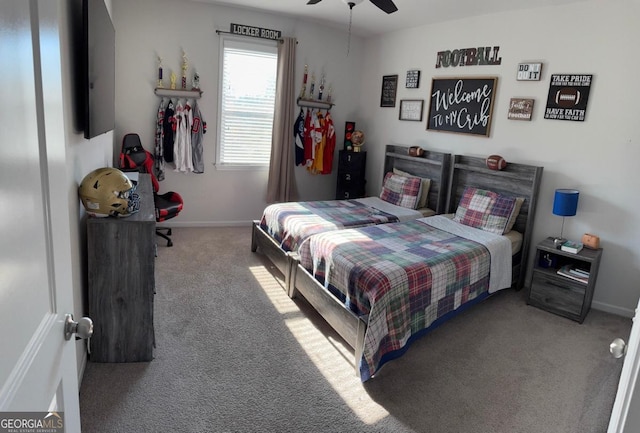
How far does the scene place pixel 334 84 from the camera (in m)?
5.80

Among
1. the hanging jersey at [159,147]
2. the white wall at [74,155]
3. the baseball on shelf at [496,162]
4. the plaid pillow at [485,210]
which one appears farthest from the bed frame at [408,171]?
the white wall at [74,155]

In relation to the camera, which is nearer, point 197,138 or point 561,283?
point 561,283

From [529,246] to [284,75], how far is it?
3517 mm

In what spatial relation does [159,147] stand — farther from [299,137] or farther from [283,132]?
[299,137]

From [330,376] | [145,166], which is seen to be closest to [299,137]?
[145,166]

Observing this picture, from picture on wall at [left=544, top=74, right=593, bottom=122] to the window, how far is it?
324cm

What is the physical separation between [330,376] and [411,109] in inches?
146

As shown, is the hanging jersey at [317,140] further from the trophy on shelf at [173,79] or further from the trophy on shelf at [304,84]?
the trophy on shelf at [173,79]

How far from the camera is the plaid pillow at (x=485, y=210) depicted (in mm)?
3891

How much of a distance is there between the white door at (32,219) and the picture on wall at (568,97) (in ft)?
13.0

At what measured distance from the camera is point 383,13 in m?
4.56

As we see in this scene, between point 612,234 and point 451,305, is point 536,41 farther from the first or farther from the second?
point 451,305

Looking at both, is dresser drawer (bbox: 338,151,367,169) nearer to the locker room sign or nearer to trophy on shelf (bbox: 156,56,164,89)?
the locker room sign

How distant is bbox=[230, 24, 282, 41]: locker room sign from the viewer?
4.95 meters
